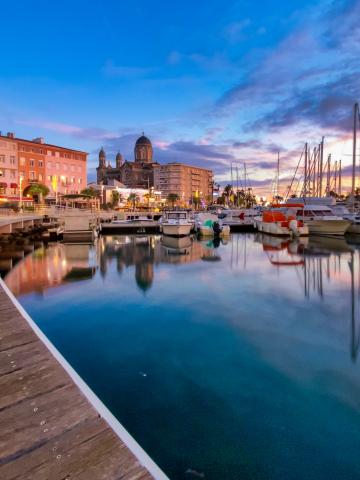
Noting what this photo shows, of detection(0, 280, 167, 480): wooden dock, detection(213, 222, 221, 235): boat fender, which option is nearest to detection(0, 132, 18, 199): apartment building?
detection(213, 222, 221, 235): boat fender

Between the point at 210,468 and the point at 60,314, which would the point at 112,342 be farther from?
the point at 210,468

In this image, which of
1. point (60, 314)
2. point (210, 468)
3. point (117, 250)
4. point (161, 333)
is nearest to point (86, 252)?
point (117, 250)

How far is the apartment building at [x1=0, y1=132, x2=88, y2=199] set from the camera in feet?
228

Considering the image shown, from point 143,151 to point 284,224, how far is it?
16567 cm

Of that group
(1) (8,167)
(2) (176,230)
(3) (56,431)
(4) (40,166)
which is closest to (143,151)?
(4) (40,166)

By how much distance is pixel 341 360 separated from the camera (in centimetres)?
873

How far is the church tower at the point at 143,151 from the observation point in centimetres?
19600

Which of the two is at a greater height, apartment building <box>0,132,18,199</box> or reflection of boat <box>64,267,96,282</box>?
apartment building <box>0,132,18,199</box>

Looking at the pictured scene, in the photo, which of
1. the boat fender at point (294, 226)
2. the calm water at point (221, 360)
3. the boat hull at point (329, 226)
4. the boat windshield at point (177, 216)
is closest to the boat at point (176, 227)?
the boat windshield at point (177, 216)

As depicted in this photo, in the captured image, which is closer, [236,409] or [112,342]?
[236,409]

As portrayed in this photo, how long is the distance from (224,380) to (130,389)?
2179mm

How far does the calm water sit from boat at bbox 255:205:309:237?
75.9ft

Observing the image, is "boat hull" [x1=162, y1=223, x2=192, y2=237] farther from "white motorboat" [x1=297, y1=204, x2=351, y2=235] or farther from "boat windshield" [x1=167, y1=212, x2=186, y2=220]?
"white motorboat" [x1=297, y1=204, x2=351, y2=235]

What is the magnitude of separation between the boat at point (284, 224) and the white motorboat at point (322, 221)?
1.30 m
